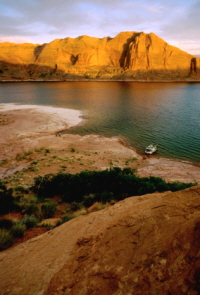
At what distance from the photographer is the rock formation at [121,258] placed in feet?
11.1

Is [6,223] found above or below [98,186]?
above

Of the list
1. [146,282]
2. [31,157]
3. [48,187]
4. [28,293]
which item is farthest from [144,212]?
[31,157]

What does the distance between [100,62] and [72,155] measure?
160242mm

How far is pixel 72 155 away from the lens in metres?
22.3

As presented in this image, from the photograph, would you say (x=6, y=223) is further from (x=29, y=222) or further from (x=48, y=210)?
(x=48, y=210)

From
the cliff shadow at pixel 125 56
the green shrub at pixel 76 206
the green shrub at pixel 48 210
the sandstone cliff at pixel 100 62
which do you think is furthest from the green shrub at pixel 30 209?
the cliff shadow at pixel 125 56

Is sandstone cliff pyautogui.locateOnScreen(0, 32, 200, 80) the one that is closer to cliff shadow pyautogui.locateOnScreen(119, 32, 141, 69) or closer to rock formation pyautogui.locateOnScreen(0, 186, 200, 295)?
cliff shadow pyautogui.locateOnScreen(119, 32, 141, 69)

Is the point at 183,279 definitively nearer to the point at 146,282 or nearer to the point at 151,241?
the point at 146,282

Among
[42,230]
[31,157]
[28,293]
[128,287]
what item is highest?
[128,287]

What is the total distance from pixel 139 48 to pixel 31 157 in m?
158

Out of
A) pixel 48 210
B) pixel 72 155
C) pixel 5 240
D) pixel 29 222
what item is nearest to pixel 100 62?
pixel 72 155

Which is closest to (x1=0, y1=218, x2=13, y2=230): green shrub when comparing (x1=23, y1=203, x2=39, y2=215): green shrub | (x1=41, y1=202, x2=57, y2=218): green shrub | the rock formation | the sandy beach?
(x1=23, y1=203, x2=39, y2=215): green shrub

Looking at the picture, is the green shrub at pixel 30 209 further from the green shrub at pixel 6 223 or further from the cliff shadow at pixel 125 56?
the cliff shadow at pixel 125 56

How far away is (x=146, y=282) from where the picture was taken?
11.1 feet
